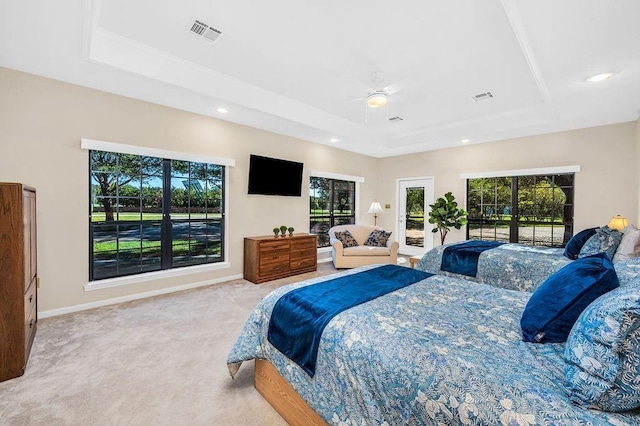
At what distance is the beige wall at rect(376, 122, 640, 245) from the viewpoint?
432 centimetres

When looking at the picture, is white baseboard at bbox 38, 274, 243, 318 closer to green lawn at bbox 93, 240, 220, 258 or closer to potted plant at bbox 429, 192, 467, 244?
green lawn at bbox 93, 240, 220, 258

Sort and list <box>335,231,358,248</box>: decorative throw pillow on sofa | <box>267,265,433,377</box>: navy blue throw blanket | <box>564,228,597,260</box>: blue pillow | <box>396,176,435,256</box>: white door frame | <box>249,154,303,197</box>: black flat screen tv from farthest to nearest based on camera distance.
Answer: <box>396,176,435,256</box>: white door frame → <box>335,231,358,248</box>: decorative throw pillow on sofa → <box>249,154,303,197</box>: black flat screen tv → <box>564,228,597,260</box>: blue pillow → <box>267,265,433,377</box>: navy blue throw blanket

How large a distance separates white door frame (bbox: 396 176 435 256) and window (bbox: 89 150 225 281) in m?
4.40

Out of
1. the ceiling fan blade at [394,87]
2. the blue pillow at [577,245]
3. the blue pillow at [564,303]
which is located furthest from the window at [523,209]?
the blue pillow at [564,303]

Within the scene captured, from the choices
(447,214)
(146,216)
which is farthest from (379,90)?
(146,216)

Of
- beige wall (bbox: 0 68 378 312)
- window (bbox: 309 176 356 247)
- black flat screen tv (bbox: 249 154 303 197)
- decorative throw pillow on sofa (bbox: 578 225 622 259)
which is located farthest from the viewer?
window (bbox: 309 176 356 247)

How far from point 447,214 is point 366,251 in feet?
6.28

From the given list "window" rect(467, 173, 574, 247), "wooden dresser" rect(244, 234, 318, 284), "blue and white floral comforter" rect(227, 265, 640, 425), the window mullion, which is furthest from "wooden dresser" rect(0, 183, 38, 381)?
"window" rect(467, 173, 574, 247)

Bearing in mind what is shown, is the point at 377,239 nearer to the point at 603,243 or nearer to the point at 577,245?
the point at 577,245

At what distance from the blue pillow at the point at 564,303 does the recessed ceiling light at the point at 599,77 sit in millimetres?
2781

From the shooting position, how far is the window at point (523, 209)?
498cm

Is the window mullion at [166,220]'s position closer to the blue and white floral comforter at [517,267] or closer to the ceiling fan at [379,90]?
the ceiling fan at [379,90]

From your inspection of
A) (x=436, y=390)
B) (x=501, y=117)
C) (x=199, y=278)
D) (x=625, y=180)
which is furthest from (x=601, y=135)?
(x=199, y=278)

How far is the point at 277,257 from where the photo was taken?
4727 millimetres
